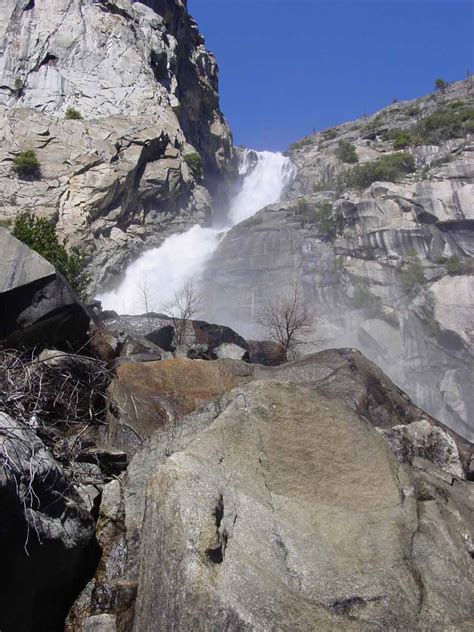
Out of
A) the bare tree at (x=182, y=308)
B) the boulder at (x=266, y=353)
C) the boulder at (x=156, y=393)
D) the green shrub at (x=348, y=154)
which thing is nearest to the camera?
the boulder at (x=156, y=393)

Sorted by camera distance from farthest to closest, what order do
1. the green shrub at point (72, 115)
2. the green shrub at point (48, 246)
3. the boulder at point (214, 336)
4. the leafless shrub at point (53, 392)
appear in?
the green shrub at point (72, 115)
the boulder at point (214, 336)
the green shrub at point (48, 246)
the leafless shrub at point (53, 392)

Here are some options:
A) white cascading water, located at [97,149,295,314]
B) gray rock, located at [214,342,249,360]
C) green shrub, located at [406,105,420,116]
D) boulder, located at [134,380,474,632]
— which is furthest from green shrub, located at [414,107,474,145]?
boulder, located at [134,380,474,632]

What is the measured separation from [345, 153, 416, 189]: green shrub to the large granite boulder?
44755 mm

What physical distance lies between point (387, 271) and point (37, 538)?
41.5 m

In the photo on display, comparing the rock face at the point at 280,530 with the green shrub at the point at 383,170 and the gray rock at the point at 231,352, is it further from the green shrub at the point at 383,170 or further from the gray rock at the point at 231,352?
the green shrub at the point at 383,170

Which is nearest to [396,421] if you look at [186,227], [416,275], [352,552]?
[352,552]

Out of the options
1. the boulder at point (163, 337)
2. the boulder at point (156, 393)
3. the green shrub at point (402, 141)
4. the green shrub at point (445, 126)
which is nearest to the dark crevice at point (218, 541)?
the boulder at point (156, 393)

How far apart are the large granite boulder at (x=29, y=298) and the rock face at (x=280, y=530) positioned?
403cm

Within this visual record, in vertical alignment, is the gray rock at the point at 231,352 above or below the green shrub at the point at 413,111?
below

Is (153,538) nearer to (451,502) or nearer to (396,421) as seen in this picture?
(451,502)

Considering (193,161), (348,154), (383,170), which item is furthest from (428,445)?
(348,154)

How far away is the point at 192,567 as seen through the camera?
4.81 meters

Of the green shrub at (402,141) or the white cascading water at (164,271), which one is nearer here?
the white cascading water at (164,271)

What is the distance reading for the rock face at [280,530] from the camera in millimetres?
4793
